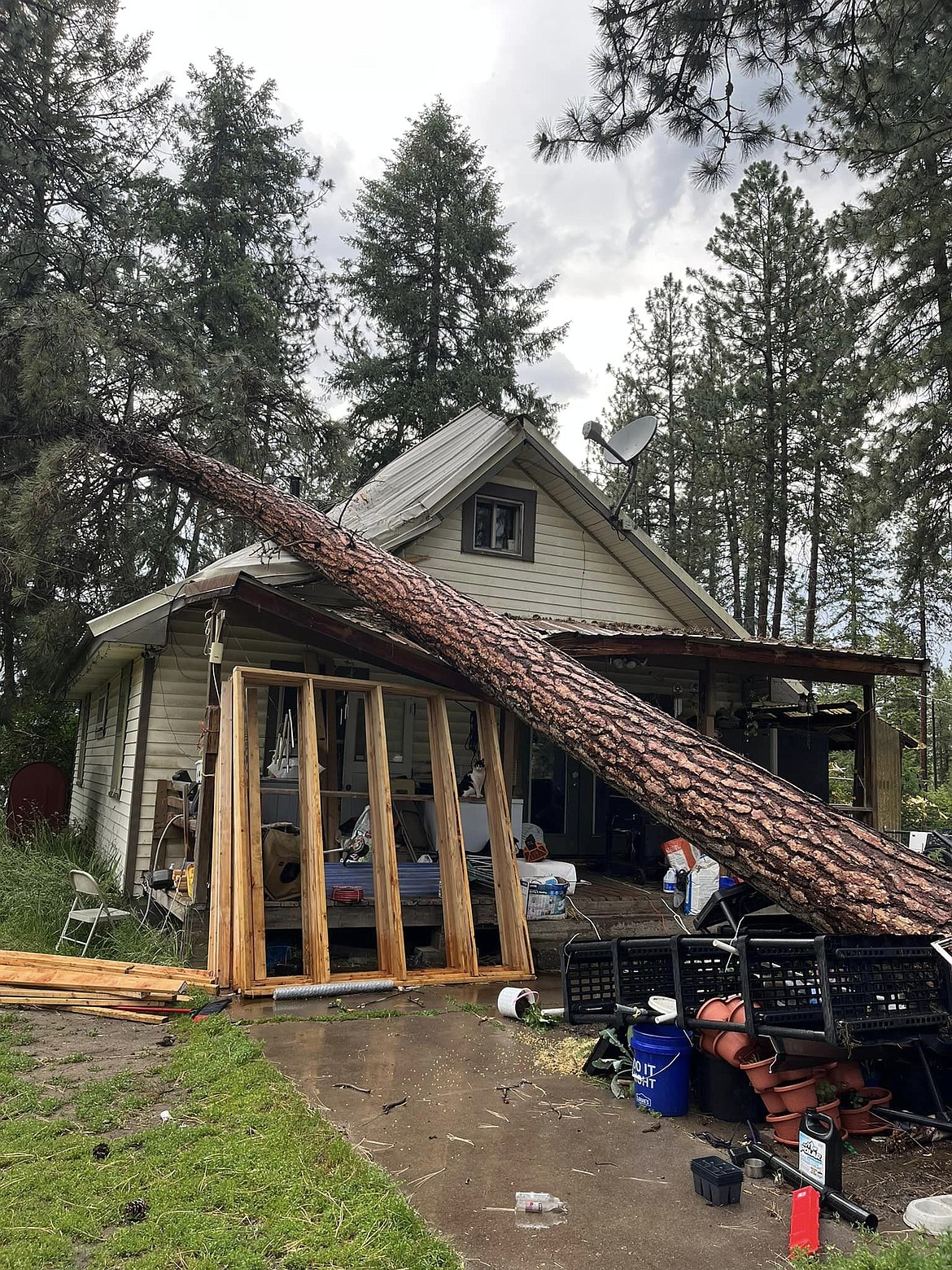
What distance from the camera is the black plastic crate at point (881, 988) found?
3510 millimetres

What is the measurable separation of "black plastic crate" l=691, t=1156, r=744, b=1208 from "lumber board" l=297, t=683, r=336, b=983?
12.0ft

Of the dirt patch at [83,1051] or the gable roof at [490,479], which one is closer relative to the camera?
the dirt patch at [83,1051]

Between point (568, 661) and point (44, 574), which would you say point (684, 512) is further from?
point (568, 661)

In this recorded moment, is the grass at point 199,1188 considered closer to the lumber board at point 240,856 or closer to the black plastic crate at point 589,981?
the black plastic crate at point 589,981

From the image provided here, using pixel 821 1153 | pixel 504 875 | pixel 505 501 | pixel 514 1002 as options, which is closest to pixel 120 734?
pixel 505 501

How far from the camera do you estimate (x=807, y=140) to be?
659 centimetres

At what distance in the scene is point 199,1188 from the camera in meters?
3.14

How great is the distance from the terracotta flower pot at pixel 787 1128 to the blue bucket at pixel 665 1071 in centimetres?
45

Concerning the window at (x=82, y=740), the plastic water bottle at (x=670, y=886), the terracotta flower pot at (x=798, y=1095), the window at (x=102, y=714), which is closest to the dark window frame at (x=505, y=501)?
the plastic water bottle at (x=670, y=886)

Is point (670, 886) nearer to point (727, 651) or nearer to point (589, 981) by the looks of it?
point (727, 651)

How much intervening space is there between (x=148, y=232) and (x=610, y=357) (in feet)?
55.4

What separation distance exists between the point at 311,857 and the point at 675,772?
291 centimetres

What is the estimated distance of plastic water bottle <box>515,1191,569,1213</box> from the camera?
121 inches

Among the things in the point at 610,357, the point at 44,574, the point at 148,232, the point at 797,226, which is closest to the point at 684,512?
the point at 610,357
